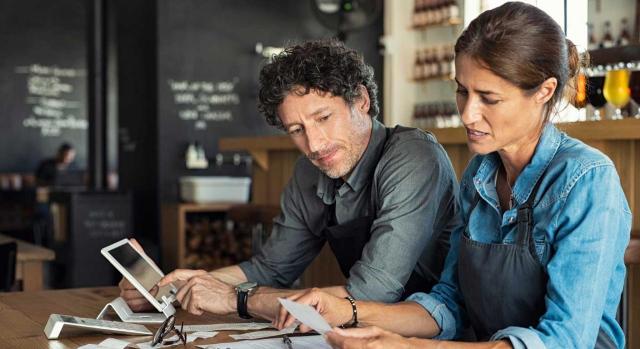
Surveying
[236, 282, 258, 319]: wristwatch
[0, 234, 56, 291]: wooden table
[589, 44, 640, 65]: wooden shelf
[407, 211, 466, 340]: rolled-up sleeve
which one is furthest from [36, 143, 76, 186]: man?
[407, 211, 466, 340]: rolled-up sleeve

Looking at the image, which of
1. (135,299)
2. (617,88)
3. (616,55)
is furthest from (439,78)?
(135,299)

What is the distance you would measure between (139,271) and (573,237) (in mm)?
1087

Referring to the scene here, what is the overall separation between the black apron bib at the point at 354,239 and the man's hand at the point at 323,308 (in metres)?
0.42

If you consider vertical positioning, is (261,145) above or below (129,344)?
above

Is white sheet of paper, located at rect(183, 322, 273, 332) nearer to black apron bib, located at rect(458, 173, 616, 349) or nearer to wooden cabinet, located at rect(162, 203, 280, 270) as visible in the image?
black apron bib, located at rect(458, 173, 616, 349)

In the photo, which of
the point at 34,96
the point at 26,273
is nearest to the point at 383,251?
the point at 26,273

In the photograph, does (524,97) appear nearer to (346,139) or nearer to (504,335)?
(504,335)

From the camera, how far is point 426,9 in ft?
24.9

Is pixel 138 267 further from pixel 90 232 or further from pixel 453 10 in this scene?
pixel 453 10

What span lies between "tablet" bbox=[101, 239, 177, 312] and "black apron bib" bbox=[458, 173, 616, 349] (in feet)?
2.52

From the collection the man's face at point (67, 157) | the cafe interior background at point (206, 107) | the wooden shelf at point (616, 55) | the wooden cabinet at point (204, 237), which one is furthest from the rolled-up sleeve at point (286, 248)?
the man's face at point (67, 157)

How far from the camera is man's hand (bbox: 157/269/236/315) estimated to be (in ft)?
7.20

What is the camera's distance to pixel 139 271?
221 cm

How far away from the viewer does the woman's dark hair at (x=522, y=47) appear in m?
1.64
